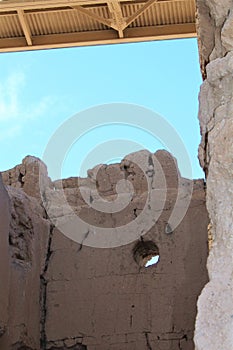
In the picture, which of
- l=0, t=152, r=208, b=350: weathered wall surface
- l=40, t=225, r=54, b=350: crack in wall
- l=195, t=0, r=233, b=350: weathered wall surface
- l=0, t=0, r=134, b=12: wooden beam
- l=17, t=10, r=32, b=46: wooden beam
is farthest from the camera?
l=40, t=225, r=54, b=350: crack in wall

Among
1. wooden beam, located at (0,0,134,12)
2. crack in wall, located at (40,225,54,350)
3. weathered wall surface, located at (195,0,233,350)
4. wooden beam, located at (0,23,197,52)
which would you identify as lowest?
weathered wall surface, located at (195,0,233,350)

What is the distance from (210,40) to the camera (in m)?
2.97

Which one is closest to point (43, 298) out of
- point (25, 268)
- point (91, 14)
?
point (25, 268)

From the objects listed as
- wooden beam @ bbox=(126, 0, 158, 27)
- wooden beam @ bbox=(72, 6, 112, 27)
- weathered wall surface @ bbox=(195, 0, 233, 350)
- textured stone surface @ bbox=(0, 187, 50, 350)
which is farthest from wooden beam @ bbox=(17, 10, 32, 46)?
weathered wall surface @ bbox=(195, 0, 233, 350)

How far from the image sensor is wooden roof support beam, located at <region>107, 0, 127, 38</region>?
24.1 ft

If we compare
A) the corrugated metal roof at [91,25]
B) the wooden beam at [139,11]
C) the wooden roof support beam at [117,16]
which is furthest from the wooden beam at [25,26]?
the wooden beam at [139,11]

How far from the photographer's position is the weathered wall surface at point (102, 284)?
7.93 metres

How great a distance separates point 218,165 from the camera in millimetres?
2441

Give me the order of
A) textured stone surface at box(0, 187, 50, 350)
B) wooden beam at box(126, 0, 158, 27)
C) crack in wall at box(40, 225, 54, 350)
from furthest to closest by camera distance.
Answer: crack in wall at box(40, 225, 54, 350) < textured stone surface at box(0, 187, 50, 350) < wooden beam at box(126, 0, 158, 27)

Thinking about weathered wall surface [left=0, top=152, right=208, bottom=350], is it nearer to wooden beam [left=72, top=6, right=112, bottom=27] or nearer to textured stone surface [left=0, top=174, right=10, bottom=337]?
textured stone surface [left=0, top=174, right=10, bottom=337]

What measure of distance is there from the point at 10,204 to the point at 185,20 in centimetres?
309

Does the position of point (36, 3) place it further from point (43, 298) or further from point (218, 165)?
point (218, 165)

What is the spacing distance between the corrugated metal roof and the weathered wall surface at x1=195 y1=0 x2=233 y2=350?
495 cm

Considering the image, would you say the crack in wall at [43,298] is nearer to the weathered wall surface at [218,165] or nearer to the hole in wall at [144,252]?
the hole in wall at [144,252]
